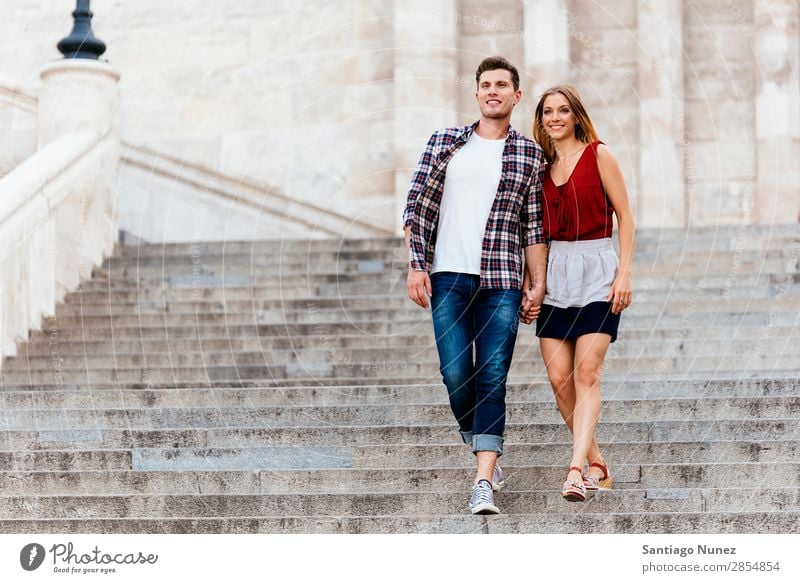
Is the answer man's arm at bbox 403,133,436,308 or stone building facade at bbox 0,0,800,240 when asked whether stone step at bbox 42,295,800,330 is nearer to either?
man's arm at bbox 403,133,436,308

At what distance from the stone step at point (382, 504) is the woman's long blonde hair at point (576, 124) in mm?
1438

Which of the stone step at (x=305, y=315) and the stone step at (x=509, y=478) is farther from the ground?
the stone step at (x=305, y=315)

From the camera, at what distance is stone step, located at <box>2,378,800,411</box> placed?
8094mm

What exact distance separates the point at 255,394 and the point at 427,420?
3.43ft

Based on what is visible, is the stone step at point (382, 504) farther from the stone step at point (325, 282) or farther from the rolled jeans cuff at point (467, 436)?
the stone step at point (325, 282)

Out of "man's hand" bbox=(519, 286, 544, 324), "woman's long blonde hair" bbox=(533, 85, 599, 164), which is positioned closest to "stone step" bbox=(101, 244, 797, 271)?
"woman's long blonde hair" bbox=(533, 85, 599, 164)

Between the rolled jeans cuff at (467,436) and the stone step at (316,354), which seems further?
the stone step at (316,354)

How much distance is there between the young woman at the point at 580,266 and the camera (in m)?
6.43

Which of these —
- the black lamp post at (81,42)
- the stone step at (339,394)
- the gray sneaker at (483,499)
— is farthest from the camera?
the black lamp post at (81,42)

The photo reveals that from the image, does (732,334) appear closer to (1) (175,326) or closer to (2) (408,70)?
(1) (175,326)

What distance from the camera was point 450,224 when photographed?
6574mm

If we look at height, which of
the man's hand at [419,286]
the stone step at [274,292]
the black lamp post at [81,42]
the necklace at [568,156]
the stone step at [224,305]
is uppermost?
the black lamp post at [81,42]

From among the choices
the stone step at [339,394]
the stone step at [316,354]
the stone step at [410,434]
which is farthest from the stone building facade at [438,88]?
the stone step at [410,434]

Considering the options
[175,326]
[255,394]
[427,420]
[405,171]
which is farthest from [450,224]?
[405,171]
